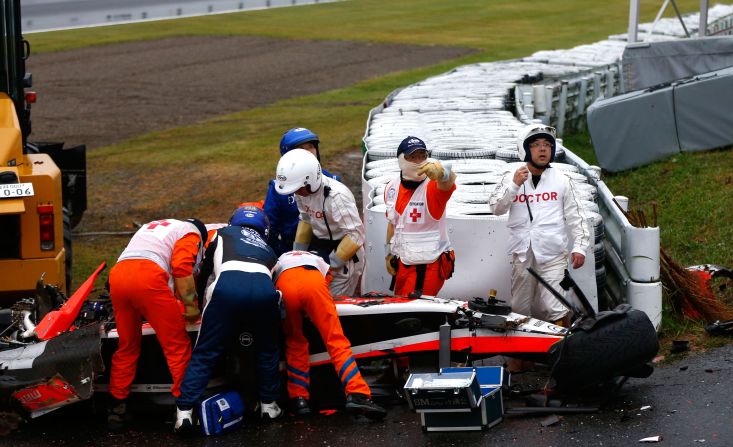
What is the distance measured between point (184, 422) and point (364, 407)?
120cm

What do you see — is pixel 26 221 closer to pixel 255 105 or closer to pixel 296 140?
pixel 296 140

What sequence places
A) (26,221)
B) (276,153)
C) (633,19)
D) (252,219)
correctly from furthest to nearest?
(276,153), (633,19), (26,221), (252,219)

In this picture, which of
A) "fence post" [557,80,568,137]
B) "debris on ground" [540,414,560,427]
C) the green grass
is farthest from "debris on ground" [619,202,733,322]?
"fence post" [557,80,568,137]

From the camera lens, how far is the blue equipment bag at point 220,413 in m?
7.53

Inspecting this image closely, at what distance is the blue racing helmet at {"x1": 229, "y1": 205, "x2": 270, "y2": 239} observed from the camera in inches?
325

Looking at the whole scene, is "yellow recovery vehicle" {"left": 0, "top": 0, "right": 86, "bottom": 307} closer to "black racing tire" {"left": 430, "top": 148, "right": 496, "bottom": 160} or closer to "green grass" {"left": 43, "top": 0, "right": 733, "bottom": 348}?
"green grass" {"left": 43, "top": 0, "right": 733, "bottom": 348}

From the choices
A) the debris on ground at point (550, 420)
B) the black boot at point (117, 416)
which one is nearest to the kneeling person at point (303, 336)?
the debris on ground at point (550, 420)

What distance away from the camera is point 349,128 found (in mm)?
22250

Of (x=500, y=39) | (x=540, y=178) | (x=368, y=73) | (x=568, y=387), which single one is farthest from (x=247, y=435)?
(x=500, y=39)

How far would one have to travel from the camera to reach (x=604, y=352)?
7113 mm

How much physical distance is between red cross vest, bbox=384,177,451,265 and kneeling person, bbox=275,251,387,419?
0.73m

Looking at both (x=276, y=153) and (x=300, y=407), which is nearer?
(x=300, y=407)

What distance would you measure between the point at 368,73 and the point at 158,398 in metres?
25.2

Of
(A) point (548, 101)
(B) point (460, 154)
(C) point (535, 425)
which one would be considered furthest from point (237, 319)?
(A) point (548, 101)
